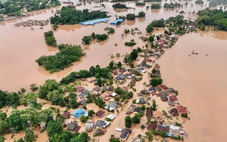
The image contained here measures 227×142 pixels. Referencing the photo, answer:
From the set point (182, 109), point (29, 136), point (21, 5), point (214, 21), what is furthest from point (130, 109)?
point (21, 5)

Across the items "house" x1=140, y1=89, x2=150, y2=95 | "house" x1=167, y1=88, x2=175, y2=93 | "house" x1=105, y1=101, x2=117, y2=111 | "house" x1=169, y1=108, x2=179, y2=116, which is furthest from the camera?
"house" x1=167, y1=88, x2=175, y2=93

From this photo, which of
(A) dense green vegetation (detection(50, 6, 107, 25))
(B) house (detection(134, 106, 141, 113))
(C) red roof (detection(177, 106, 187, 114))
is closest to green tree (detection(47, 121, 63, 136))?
(B) house (detection(134, 106, 141, 113))

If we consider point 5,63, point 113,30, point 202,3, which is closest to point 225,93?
point 113,30

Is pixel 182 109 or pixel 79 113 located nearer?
pixel 79 113

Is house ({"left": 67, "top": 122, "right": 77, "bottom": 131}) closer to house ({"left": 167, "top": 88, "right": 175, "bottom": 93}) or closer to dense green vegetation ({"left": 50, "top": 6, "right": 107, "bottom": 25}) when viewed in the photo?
house ({"left": 167, "top": 88, "right": 175, "bottom": 93})

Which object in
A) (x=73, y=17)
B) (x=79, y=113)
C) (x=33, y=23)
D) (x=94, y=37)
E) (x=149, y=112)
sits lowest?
(x=149, y=112)

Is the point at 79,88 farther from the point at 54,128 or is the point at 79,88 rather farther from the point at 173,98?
the point at 173,98

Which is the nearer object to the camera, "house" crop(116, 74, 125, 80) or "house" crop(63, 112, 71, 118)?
"house" crop(63, 112, 71, 118)
